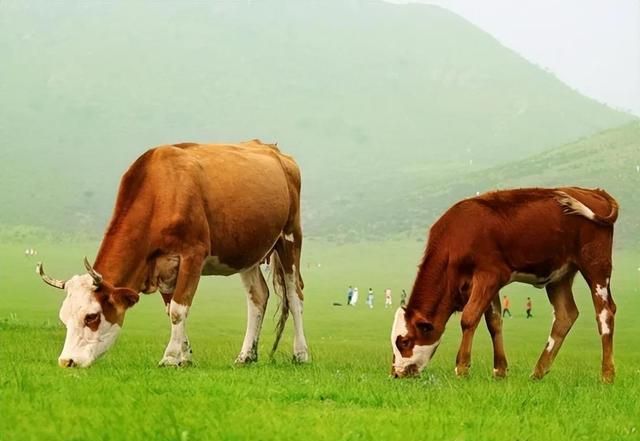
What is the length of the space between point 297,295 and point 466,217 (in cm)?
414

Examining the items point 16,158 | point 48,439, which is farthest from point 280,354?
point 16,158

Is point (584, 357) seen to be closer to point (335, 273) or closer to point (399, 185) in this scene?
point (335, 273)

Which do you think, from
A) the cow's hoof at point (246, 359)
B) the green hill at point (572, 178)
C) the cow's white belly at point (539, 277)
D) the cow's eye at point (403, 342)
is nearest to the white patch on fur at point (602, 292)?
the cow's white belly at point (539, 277)

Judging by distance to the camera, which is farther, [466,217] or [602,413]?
[466,217]

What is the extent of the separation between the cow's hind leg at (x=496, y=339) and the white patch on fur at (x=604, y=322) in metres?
1.32

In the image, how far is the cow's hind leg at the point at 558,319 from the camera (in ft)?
47.0

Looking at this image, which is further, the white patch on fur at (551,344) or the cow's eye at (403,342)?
the white patch on fur at (551,344)

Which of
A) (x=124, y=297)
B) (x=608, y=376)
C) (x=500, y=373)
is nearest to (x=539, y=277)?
(x=500, y=373)

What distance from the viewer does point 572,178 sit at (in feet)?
415

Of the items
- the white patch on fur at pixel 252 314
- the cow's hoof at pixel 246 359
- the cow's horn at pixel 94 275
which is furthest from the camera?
the white patch on fur at pixel 252 314

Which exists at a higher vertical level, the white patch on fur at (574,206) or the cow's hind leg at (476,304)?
the white patch on fur at (574,206)

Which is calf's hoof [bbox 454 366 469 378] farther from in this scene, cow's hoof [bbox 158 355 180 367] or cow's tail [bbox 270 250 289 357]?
cow's tail [bbox 270 250 289 357]

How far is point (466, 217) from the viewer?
13.8 meters

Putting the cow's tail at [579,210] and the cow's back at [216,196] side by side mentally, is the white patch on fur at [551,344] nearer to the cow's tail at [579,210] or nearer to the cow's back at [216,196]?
the cow's tail at [579,210]
